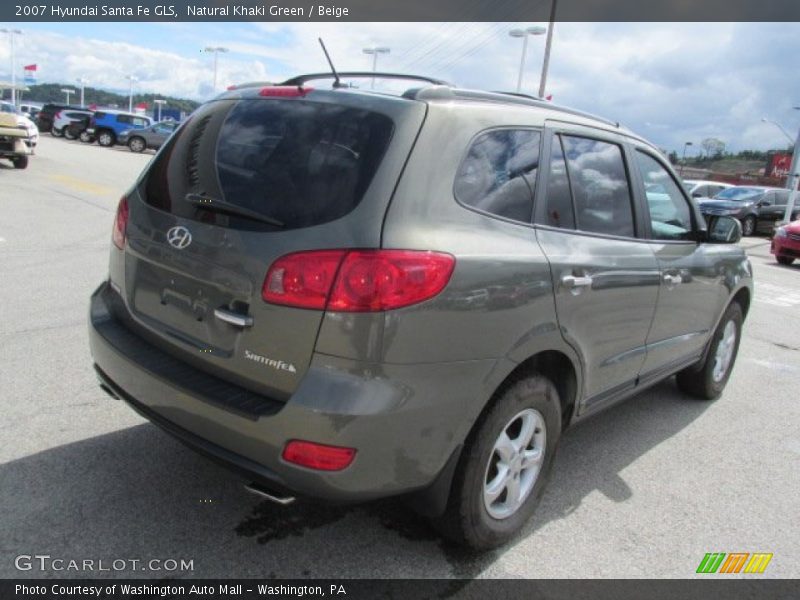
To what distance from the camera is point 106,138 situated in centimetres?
3425

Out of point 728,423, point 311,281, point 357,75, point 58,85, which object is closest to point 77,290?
→ point 357,75

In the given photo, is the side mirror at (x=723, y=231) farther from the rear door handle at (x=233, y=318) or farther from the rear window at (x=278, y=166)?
the rear door handle at (x=233, y=318)

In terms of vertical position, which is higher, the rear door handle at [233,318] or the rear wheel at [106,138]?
the rear door handle at [233,318]

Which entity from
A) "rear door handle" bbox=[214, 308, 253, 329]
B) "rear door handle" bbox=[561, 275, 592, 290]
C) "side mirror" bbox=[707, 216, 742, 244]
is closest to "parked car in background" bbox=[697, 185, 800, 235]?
"side mirror" bbox=[707, 216, 742, 244]

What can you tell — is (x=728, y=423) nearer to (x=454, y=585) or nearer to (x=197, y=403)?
(x=454, y=585)

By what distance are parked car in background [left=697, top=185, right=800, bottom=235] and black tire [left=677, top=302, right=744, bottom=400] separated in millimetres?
17043

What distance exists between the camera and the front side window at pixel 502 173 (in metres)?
2.47

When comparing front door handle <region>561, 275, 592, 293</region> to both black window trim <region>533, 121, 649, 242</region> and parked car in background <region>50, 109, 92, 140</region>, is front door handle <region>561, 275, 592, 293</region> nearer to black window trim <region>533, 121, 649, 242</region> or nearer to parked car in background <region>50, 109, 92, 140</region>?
black window trim <region>533, 121, 649, 242</region>

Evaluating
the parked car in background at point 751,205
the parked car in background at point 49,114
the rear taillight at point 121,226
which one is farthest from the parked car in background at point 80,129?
the rear taillight at point 121,226

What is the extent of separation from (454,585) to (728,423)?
2832 millimetres

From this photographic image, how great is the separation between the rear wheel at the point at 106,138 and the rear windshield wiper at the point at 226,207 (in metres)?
35.4

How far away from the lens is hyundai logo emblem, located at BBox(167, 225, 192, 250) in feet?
8.23

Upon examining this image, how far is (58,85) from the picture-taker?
132 m

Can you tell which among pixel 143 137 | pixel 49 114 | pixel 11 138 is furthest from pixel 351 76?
pixel 49 114
